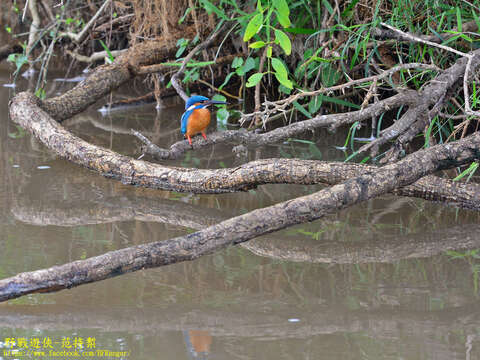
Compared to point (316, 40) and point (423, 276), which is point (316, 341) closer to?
point (423, 276)

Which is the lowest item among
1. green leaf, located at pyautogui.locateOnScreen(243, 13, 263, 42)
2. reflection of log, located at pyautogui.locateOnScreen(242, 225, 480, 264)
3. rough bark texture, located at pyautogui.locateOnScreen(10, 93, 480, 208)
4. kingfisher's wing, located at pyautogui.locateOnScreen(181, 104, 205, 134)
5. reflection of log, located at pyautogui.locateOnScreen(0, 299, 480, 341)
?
reflection of log, located at pyautogui.locateOnScreen(0, 299, 480, 341)

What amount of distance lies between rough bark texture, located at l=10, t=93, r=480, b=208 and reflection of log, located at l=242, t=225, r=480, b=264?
21 centimetres

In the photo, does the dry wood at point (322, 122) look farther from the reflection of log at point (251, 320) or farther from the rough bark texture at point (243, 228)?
the reflection of log at point (251, 320)

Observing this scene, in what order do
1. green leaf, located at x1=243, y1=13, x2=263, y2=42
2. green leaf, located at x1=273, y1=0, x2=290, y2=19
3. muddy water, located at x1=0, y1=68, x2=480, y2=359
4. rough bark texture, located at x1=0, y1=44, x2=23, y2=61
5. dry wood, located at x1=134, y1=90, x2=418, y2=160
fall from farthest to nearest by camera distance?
rough bark texture, located at x1=0, y1=44, x2=23, y2=61, dry wood, located at x1=134, y1=90, x2=418, y2=160, green leaf, located at x1=273, y1=0, x2=290, y2=19, green leaf, located at x1=243, y1=13, x2=263, y2=42, muddy water, located at x1=0, y1=68, x2=480, y2=359

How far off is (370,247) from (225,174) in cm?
77

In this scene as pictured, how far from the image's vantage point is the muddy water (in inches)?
76.9

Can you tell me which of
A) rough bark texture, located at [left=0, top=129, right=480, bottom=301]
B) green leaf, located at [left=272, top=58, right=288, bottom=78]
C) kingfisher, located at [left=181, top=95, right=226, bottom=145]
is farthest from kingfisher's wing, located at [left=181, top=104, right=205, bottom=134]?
rough bark texture, located at [left=0, top=129, right=480, bottom=301]

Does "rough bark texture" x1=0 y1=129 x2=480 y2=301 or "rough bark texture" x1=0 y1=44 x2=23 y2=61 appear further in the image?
"rough bark texture" x1=0 y1=44 x2=23 y2=61

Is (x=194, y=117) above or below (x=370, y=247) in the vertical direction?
above

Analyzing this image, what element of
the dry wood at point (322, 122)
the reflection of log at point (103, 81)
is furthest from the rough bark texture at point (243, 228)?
the reflection of log at point (103, 81)

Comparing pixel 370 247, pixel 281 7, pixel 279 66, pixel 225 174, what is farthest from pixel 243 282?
pixel 281 7

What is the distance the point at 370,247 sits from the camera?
2695mm

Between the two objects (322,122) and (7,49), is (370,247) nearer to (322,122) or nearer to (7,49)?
(322,122)

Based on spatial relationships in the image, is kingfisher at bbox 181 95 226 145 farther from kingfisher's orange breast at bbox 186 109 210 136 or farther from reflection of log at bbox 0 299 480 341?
reflection of log at bbox 0 299 480 341
